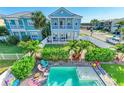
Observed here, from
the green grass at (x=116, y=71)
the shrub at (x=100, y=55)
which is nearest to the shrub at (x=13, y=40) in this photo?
the shrub at (x=100, y=55)

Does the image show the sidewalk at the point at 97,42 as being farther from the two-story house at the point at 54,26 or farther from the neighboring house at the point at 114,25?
the neighboring house at the point at 114,25

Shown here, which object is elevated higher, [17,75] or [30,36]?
[30,36]

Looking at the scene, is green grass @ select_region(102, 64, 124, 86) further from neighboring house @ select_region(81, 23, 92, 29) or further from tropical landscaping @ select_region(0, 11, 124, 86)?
neighboring house @ select_region(81, 23, 92, 29)

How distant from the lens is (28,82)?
5.80 metres

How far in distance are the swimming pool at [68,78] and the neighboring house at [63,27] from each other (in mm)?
2043

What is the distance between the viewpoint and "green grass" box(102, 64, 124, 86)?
19.9ft

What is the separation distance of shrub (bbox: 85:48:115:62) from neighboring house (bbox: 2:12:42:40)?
343cm

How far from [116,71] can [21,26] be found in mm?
6316

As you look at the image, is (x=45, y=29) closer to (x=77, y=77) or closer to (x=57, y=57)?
(x=57, y=57)

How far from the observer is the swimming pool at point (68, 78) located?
597 cm

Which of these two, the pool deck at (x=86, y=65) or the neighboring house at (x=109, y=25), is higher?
the neighboring house at (x=109, y=25)

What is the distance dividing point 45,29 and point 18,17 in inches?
69.1

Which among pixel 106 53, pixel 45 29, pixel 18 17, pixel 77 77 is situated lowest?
pixel 77 77
